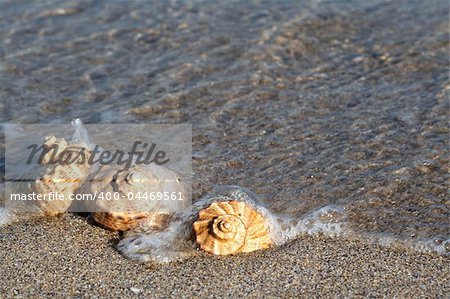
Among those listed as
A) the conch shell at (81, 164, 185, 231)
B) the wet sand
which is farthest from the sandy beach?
the conch shell at (81, 164, 185, 231)

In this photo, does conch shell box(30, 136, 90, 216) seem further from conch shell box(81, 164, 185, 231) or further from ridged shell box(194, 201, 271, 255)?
ridged shell box(194, 201, 271, 255)

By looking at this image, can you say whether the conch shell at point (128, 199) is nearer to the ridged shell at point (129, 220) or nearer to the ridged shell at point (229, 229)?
the ridged shell at point (129, 220)

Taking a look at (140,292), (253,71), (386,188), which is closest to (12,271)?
(140,292)

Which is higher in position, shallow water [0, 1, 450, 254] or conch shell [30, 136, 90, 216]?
conch shell [30, 136, 90, 216]

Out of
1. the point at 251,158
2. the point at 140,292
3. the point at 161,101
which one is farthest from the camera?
the point at 161,101

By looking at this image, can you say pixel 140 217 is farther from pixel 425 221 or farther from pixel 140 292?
pixel 425 221

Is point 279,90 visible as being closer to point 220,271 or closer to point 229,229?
point 229,229
